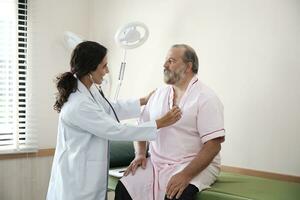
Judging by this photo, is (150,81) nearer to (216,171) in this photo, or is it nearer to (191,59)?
(191,59)

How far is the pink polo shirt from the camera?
1891mm

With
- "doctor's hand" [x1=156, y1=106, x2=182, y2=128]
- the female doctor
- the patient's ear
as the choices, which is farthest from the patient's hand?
the patient's ear

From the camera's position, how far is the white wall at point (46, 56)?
10.3ft

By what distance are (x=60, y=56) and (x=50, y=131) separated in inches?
24.8

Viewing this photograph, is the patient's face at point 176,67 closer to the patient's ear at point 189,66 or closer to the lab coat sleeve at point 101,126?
the patient's ear at point 189,66

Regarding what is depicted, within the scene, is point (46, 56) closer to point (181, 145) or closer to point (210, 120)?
point (181, 145)

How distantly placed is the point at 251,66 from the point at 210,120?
0.59m

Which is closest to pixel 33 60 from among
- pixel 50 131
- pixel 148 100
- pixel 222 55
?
pixel 50 131

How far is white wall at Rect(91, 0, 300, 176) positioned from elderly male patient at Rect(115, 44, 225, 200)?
402mm

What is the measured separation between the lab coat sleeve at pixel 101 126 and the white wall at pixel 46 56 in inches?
51.8

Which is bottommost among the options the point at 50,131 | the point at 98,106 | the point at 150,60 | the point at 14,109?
the point at 50,131

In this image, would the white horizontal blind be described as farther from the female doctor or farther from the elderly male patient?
the elderly male patient

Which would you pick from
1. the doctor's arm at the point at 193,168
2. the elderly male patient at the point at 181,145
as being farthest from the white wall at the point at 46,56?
the doctor's arm at the point at 193,168

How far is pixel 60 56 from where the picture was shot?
3.31 metres
